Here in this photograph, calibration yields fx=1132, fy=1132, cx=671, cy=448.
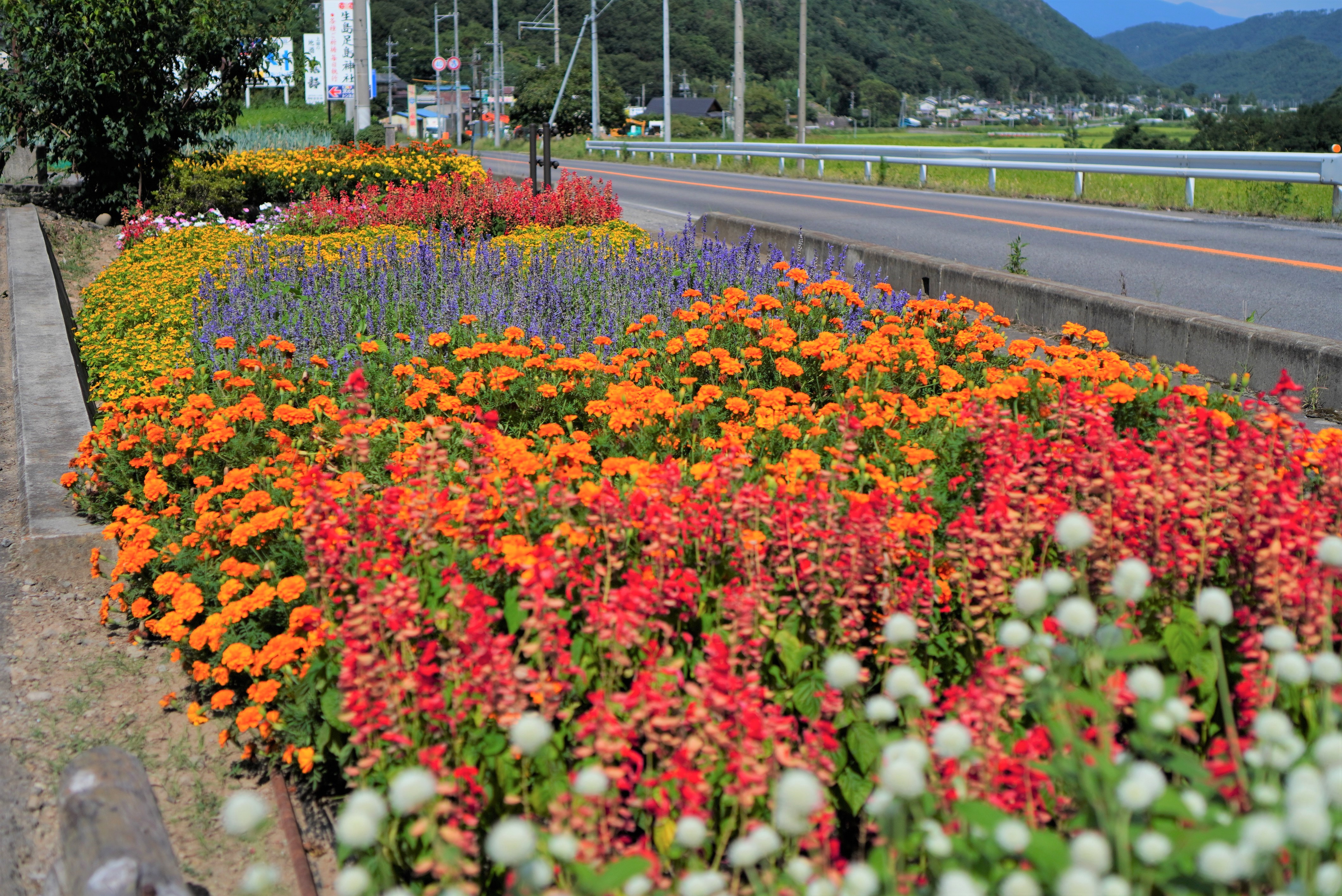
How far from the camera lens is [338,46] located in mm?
31266

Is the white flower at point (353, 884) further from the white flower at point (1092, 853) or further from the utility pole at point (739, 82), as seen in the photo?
the utility pole at point (739, 82)

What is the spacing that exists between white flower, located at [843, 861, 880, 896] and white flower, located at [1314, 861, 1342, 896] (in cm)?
54

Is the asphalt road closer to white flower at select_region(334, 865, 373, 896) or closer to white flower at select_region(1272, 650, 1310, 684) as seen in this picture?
white flower at select_region(1272, 650, 1310, 684)

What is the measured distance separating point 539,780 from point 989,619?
1194 millimetres

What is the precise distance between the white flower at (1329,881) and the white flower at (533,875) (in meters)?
0.95

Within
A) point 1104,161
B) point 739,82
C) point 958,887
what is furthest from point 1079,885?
point 739,82

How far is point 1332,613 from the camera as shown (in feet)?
8.93

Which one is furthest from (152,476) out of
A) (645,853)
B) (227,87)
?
(227,87)

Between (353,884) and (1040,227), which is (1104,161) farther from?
(353,884)

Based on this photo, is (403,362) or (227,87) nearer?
(403,362)

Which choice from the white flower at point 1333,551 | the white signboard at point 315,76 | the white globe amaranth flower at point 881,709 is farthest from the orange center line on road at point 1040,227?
the white signboard at point 315,76

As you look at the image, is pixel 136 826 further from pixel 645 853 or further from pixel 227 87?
pixel 227 87

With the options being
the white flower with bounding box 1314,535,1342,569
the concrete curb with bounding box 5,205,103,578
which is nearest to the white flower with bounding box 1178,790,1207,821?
the white flower with bounding box 1314,535,1342,569

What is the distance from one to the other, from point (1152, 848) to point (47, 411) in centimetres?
591
